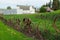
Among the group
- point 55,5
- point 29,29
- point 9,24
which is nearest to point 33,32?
point 29,29

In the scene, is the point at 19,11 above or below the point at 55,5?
below

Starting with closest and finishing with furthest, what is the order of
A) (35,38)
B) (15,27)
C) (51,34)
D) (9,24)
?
1. (35,38)
2. (51,34)
3. (15,27)
4. (9,24)

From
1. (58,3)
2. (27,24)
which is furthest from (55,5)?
(27,24)

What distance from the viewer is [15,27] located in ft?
61.8

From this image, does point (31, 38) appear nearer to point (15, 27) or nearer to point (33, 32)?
point (33, 32)

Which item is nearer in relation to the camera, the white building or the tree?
the tree

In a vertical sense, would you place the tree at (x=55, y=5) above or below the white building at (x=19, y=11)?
above

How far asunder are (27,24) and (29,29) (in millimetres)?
395

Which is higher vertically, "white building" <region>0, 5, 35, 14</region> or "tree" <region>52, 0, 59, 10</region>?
"tree" <region>52, 0, 59, 10</region>

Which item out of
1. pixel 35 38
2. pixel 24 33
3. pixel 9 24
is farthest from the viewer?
pixel 9 24

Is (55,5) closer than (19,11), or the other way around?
(55,5)

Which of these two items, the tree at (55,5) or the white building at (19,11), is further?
the white building at (19,11)

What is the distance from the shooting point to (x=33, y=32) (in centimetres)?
1616

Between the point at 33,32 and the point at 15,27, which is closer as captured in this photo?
the point at 33,32
